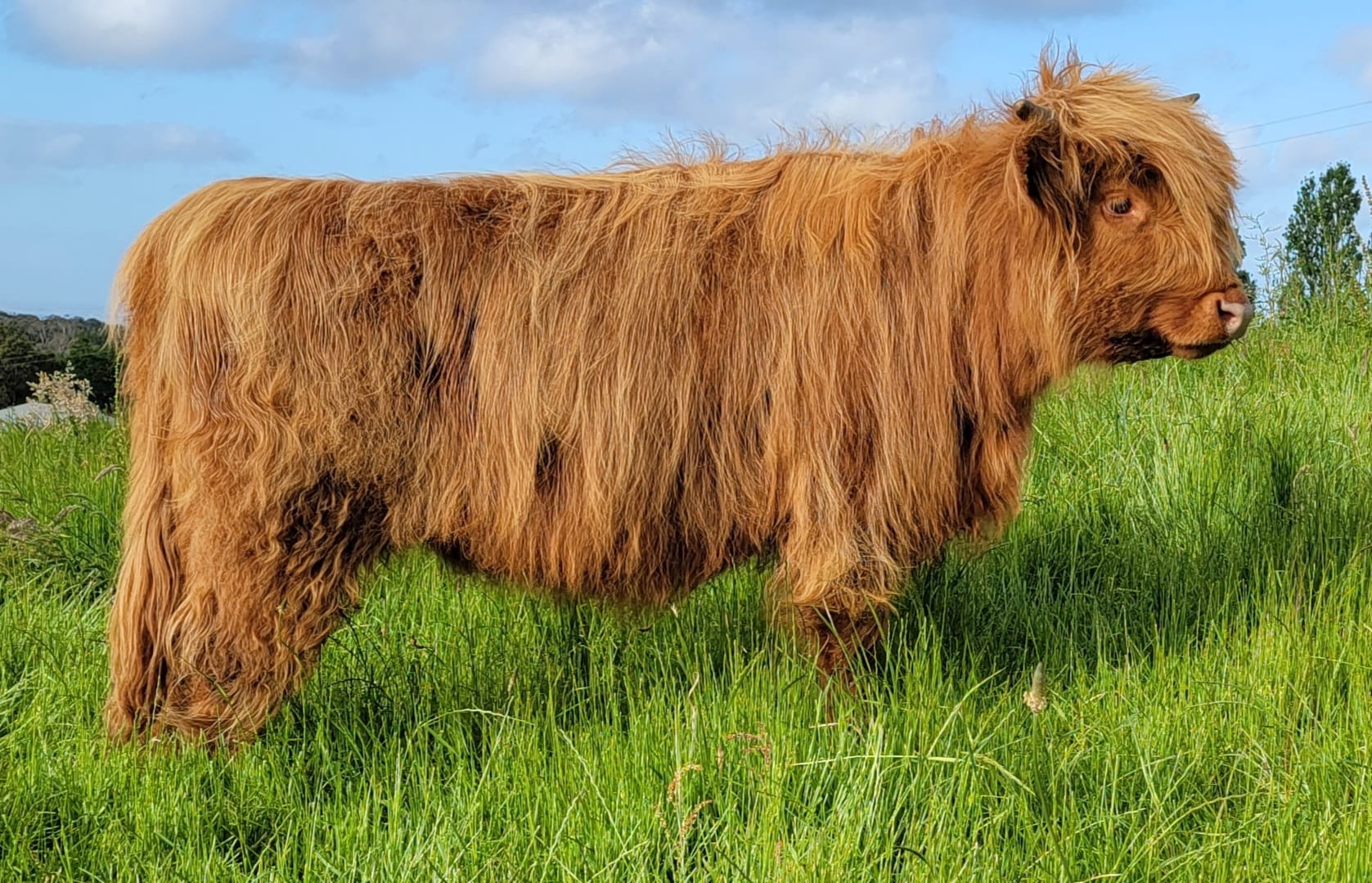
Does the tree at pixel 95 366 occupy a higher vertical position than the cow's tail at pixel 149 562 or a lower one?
higher

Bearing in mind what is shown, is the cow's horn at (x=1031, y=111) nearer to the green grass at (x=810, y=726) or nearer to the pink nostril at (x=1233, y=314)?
the pink nostril at (x=1233, y=314)

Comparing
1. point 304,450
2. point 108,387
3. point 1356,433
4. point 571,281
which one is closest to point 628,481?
point 571,281

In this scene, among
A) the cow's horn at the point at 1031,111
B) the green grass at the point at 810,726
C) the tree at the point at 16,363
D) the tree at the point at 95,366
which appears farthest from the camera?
the tree at the point at 16,363

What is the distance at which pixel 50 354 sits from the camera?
7566 millimetres

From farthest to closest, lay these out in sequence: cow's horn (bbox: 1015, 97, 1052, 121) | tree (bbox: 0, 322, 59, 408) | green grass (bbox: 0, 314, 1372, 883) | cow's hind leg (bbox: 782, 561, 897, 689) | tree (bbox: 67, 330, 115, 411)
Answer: tree (bbox: 0, 322, 59, 408)
tree (bbox: 67, 330, 115, 411)
cow's hind leg (bbox: 782, 561, 897, 689)
cow's horn (bbox: 1015, 97, 1052, 121)
green grass (bbox: 0, 314, 1372, 883)

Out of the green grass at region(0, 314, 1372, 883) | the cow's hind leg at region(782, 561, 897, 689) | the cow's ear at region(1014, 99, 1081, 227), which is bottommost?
the green grass at region(0, 314, 1372, 883)

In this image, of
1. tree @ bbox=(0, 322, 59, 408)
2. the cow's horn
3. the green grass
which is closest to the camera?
the green grass

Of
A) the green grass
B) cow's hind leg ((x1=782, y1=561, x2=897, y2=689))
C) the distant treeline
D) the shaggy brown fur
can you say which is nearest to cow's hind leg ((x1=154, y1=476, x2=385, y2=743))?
the shaggy brown fur

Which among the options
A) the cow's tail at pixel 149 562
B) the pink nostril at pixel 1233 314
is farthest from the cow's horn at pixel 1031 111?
the cow's tail at pixel 149 562

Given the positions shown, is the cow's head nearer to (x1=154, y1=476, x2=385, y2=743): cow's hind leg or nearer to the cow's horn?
the cow's horn

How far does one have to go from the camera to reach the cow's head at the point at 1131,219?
303 centimetres

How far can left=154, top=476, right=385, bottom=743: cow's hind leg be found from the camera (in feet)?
9.85

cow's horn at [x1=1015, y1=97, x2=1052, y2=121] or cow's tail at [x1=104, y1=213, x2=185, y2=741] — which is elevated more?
cow's horn at [x1=1015, y1=97, x2=1052, y2=121]

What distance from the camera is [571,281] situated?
10.2 ft
